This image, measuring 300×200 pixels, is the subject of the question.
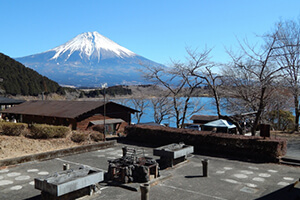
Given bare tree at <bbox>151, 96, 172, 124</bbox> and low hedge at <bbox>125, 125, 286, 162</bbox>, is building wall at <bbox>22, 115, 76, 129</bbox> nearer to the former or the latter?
low hedge at <bbox>125, 125, 286, 162</bbox>

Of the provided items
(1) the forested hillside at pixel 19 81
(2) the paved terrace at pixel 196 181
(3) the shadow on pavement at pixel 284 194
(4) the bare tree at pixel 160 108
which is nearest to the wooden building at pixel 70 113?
(4) the bare tree at pixel 160 108

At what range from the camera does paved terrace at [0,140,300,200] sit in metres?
8.05

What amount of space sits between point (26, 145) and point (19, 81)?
196 feet

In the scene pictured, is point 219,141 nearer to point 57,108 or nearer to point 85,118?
point 85,118

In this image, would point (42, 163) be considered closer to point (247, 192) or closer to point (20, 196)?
point (20, 196)

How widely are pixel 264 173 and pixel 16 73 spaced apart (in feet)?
238

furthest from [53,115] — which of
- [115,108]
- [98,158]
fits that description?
[98,158]

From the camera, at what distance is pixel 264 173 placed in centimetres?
1046

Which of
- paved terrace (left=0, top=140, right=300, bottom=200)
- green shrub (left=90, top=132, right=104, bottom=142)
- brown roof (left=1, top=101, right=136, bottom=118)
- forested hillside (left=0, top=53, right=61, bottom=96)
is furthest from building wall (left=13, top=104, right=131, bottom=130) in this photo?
forested hillside (left=0, top=53, right=61, bottom=96)

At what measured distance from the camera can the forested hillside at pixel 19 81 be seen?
64.1 metres

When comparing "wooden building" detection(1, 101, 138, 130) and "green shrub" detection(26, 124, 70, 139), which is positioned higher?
"wooden building" detection(1, 101, 138, 130)

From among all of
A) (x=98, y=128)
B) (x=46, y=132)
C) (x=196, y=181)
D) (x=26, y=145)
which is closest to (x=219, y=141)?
(x=196, y=181)

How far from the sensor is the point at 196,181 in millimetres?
9492

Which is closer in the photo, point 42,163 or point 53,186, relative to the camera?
point 53,186
